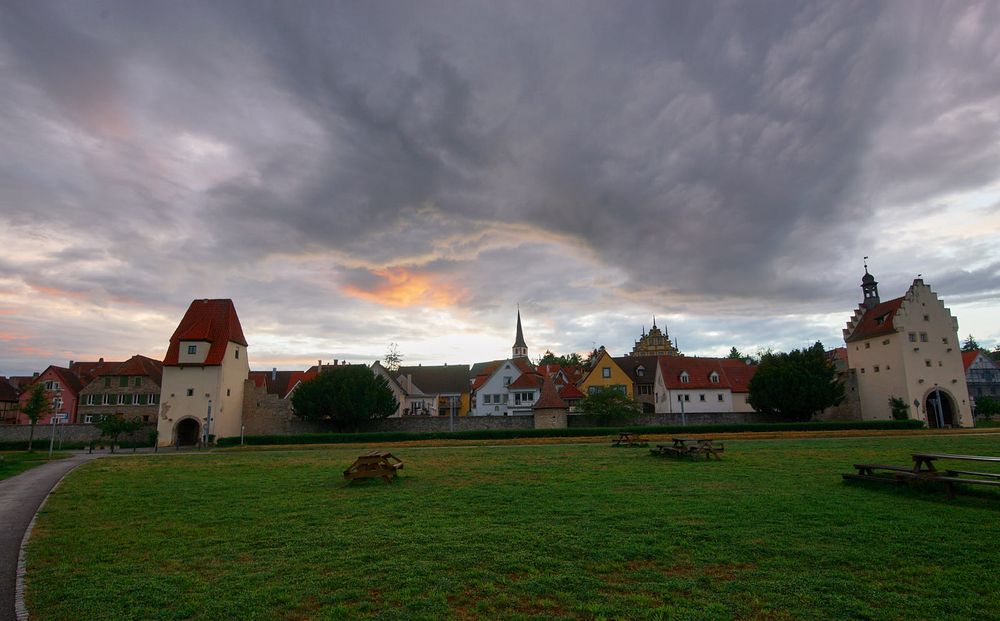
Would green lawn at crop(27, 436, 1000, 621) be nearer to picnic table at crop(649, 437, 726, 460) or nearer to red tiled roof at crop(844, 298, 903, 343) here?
picnic table at crop(649, 437, 726, 460)

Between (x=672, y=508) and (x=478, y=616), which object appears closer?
(x=478, y=616)

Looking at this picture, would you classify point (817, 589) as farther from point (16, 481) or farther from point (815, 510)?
point (16, 481)

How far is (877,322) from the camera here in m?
56.2

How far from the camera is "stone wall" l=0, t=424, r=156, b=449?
47.8 metres

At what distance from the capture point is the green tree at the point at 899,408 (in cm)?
5011

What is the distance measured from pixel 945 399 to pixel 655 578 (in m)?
62.7

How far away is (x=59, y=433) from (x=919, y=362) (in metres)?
80.0

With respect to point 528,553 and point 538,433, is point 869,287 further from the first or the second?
point 528,553

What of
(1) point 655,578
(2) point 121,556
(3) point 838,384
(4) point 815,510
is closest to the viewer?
(1) point 655,578

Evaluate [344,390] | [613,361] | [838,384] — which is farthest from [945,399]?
[344,390]

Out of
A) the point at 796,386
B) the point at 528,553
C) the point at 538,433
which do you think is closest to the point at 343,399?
the point at 538,433

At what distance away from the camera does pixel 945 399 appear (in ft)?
173

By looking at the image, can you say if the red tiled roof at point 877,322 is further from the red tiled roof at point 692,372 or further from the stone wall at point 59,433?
the stone wall at point 59,433

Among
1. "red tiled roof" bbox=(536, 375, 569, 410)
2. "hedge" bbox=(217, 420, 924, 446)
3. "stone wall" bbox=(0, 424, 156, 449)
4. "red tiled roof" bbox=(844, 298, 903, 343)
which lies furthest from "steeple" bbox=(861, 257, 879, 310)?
"stone wall" bbox=(0, 424, 156, 449)
